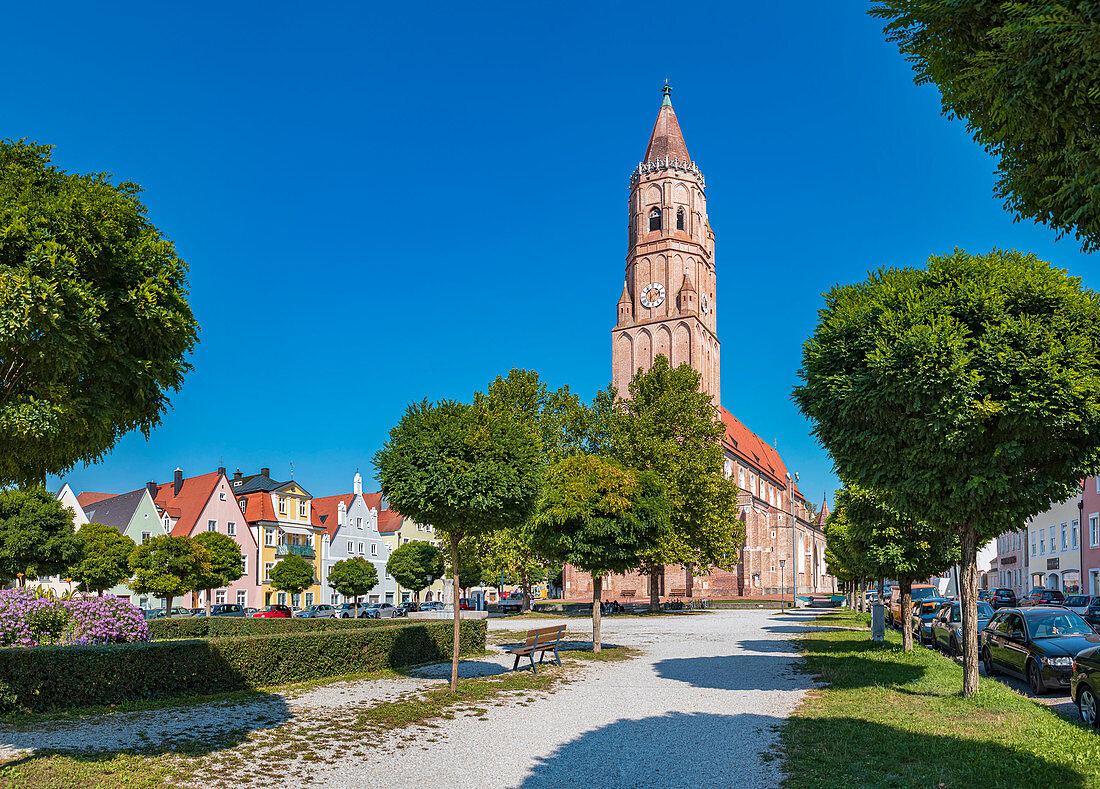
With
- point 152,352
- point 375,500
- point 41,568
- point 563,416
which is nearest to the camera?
point 152,352

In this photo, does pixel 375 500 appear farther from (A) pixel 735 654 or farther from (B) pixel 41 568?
(A) pixel 735 654

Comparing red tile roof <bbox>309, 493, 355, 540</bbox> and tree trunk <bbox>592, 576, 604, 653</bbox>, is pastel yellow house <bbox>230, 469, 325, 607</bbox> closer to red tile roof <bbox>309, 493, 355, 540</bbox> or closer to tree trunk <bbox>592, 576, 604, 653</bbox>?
red tile roof <bbox>309, 493, 355, 540</bbox>

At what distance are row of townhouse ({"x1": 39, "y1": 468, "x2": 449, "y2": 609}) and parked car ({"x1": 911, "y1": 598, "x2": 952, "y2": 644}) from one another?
34.8m

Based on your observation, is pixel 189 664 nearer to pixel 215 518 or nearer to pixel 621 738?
pixel 621 738

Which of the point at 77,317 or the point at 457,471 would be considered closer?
the point at 77,317

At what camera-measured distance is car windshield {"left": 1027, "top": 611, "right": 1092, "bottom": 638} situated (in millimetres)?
15719

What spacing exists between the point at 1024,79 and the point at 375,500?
284 feet

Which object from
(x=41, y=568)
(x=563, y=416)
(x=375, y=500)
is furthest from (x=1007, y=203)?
(x=375, y=500)

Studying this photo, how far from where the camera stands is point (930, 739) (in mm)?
9891

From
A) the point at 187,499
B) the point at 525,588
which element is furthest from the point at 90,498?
the point at 525,588

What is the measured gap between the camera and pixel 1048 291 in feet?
40.2

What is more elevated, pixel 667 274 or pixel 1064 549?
pixel 667 274

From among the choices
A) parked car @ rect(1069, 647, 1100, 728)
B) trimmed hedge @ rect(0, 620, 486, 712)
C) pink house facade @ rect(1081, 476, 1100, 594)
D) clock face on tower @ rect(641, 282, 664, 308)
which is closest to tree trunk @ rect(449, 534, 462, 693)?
trimmed hedge @ rect(0, 620, 486, 712)

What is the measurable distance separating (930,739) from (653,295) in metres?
69.6
